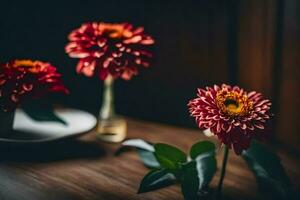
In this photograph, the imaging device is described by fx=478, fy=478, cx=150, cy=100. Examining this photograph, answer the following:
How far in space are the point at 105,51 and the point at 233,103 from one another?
0.31 metres

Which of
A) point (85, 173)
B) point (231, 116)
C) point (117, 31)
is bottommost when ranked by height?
point (85, 173)

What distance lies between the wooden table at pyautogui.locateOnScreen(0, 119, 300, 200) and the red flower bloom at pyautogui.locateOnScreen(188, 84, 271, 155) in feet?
0.54

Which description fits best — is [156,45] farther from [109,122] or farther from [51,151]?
[51,151]

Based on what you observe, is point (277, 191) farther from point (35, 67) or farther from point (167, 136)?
point (35, 67)

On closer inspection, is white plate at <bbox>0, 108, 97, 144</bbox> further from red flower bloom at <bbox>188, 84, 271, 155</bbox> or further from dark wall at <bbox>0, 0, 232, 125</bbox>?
red flower bloom at <bbox>188, 84, 271, 155</bbox>

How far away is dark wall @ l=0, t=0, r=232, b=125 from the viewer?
118 cm

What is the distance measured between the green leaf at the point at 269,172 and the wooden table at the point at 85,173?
29 mm

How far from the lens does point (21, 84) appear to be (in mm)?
948

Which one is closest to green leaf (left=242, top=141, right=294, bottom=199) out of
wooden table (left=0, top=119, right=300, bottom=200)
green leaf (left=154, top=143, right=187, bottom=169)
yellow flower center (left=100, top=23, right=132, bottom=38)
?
wooden table (left=0, top=119, right=300, bottom=200)

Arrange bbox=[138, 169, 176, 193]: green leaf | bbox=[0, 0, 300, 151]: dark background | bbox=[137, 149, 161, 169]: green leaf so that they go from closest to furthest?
bbox=[138, 169, 176, 193]: green leaf → bbox=[137, 149, 161, 169]: green leaf → bbox=[0, 0, 300, 151]: dark background

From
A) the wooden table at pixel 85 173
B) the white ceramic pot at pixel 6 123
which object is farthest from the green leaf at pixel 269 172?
the white ceramic pot at pixel 6 123

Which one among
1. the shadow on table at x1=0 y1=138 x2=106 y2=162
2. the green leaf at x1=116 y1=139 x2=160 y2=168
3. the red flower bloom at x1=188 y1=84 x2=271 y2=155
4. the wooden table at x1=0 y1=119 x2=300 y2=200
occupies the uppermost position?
the red flower bloom at x1=188 y1=84 x2=271 y2=155

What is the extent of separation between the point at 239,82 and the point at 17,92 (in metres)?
0.54

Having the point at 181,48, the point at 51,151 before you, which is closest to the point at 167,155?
the point at 51,151
